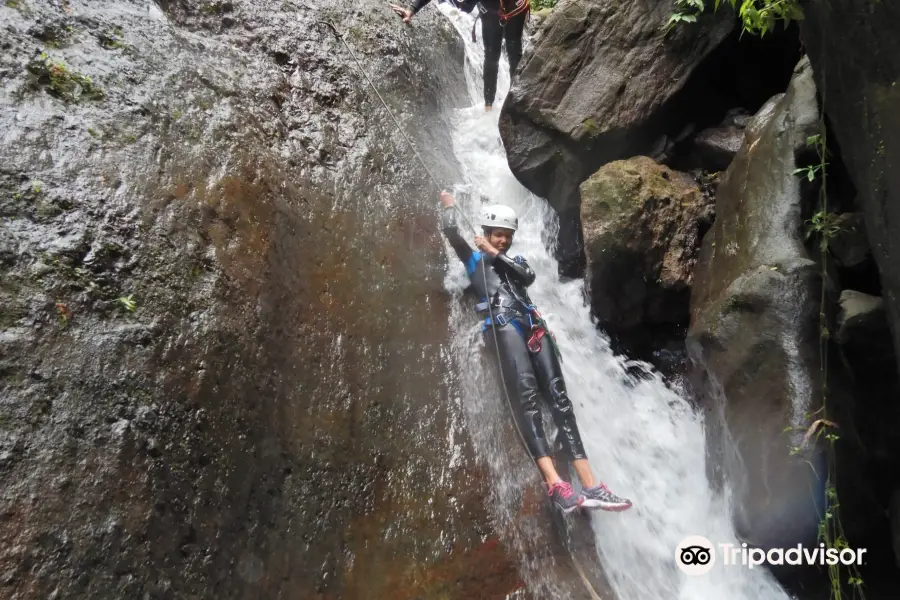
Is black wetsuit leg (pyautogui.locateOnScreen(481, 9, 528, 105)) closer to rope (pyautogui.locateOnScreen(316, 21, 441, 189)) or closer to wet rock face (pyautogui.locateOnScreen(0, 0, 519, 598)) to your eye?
rope (pyautogui.locateOnScreen(316, 21, 441, 189))

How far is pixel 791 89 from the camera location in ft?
16.5

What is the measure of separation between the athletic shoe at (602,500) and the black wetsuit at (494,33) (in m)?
5.81

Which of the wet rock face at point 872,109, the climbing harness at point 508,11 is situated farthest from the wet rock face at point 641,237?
the climbing harness at point 508,11

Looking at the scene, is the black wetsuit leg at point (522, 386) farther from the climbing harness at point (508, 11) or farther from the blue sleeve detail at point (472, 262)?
the climbing harness at point (508, 11)

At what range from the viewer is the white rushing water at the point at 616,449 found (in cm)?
456

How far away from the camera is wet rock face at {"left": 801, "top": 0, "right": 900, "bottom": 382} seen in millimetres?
3047

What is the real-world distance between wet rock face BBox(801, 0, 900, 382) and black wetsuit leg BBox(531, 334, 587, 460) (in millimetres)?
2328

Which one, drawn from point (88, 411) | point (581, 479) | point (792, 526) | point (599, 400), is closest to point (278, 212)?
point (88, 411)

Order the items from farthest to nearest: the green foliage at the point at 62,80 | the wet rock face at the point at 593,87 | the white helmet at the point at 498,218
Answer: the wet rock face at the point at 593,87
the white helmet at the point at 498,218
the green foliage at the point at 62,80

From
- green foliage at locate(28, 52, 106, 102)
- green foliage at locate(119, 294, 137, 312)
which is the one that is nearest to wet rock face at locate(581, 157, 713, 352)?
green foliage at locate(119, 294, 137, 312)

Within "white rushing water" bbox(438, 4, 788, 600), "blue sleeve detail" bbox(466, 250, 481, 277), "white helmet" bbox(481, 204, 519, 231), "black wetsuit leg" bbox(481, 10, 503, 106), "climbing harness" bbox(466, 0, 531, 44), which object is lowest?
"white rushing water" bbox(438, 4, 788, 600)

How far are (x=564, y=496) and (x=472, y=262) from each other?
93.4 inches

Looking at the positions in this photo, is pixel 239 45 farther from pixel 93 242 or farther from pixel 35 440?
pixel 35 440

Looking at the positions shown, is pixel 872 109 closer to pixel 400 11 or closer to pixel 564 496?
pixel 564 496
